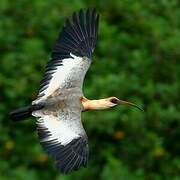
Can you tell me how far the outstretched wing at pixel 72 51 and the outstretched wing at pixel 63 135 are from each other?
1.45 ft

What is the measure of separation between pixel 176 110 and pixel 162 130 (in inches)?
12.5

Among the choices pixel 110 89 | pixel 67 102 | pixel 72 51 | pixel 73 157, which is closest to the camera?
pixel 73 157

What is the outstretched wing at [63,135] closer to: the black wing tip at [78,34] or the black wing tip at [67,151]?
the black wing tip at [67,151]

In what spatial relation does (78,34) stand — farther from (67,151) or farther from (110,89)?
(110,89)

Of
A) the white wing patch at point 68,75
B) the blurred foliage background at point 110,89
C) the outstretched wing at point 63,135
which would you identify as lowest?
the blurred foliage background at point 110,89

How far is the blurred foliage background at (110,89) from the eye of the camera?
13.3m

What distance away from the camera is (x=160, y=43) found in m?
14.4

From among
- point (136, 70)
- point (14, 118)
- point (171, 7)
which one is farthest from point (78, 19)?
point (171, 7)

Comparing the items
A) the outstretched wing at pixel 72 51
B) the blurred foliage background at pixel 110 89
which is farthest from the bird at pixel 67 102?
the blurred foliage background at pixel 110 89

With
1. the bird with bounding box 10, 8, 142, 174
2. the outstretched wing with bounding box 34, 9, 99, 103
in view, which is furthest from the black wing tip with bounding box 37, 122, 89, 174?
the outstretched wing with bounding box 34, 9, 99, 103

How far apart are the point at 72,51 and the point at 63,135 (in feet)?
3.52

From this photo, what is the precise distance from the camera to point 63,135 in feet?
33.3

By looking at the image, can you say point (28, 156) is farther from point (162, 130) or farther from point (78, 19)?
point (78, 19)

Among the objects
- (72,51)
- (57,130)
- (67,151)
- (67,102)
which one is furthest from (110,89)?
(67,151)
